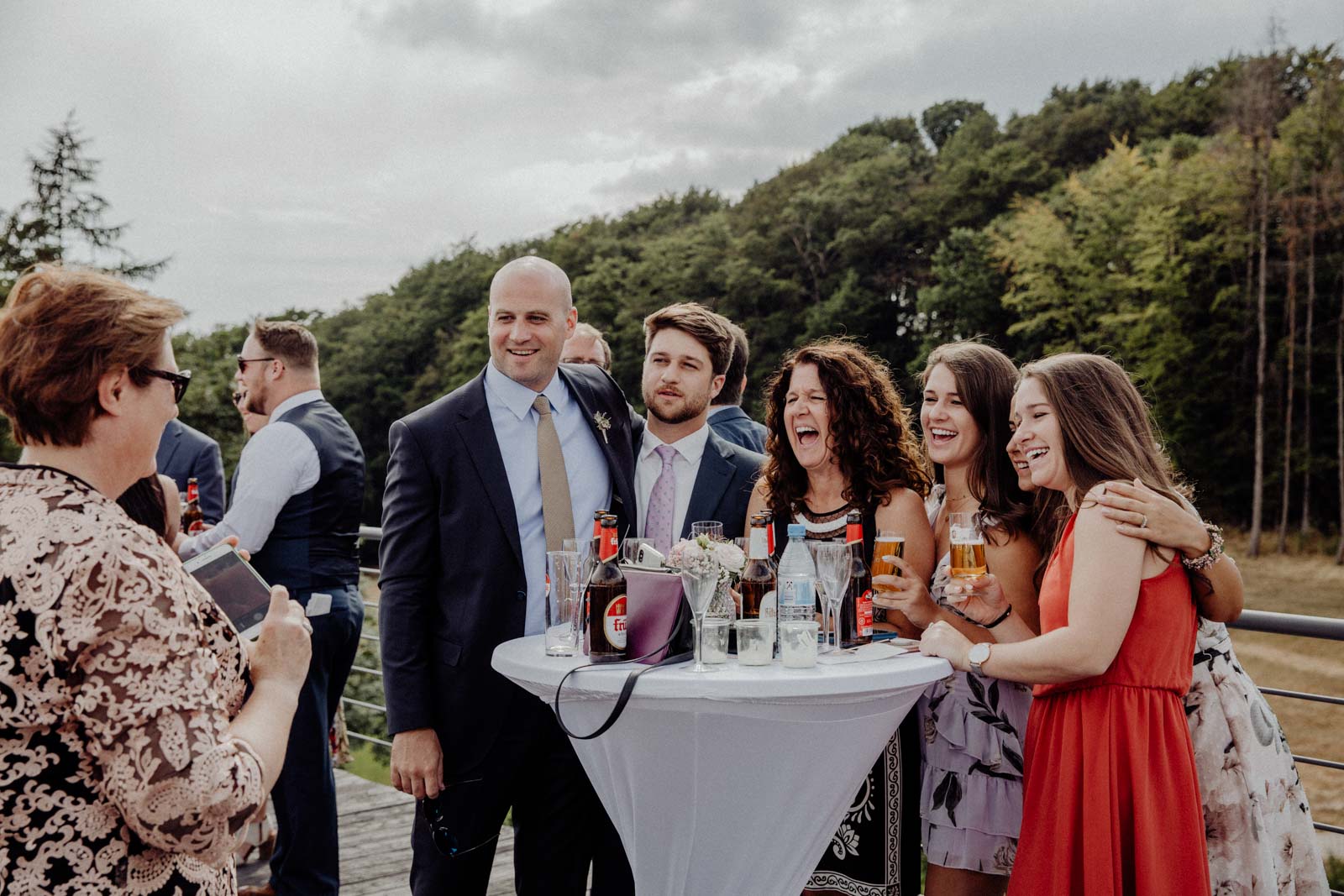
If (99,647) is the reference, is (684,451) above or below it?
above

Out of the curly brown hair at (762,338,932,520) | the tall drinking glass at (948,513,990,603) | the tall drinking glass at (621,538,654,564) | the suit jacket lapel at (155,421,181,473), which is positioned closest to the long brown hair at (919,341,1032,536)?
the curly brown hair at (762,338,932,520)

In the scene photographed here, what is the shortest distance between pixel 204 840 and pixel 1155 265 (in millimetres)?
28268

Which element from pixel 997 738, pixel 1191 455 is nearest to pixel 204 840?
pixel 997 738

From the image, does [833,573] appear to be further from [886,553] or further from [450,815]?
[450,815]

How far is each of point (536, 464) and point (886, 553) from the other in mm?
1049

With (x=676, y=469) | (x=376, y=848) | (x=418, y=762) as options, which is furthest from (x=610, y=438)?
(x=376, y=848)

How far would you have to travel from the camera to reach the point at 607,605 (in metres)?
2.31

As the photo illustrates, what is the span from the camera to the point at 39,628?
4.42 feet

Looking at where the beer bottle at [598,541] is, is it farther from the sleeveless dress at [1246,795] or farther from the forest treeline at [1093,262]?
the forest treeline at [1093,262]

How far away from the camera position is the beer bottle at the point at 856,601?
2.48m

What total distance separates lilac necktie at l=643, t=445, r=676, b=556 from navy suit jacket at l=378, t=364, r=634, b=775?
539 millimetres

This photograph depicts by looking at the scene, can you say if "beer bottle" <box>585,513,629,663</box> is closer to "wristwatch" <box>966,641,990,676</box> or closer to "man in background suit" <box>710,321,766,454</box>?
"wristwatch" <box>966,641,990,676</box>

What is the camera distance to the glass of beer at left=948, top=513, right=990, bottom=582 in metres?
2.59

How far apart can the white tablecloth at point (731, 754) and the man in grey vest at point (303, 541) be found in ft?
5.66
